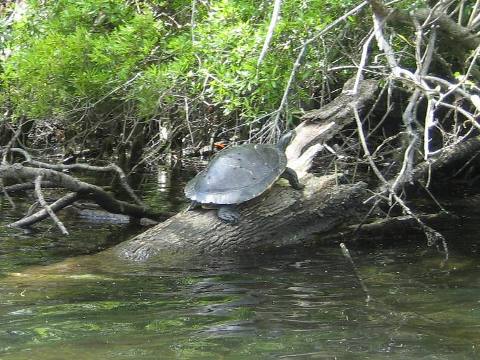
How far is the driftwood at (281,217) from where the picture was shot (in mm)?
6648

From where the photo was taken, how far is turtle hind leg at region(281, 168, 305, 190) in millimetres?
6863

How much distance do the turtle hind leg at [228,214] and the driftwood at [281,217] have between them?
79mm

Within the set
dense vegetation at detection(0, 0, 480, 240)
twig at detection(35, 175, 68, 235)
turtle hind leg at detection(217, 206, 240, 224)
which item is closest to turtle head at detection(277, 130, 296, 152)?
dense vegetation at detection(0, 0, 480, 240)

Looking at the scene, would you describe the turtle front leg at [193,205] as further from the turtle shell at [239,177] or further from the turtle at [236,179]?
the turtle shell at [239,177]

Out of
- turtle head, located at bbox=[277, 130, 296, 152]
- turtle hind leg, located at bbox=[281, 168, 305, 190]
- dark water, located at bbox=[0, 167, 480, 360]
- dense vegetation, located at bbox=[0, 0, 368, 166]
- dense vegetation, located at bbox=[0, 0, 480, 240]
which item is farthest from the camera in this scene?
turtle head, located at bbox=[277, 130, 296, 152]

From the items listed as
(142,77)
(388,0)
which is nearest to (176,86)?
(142,77)

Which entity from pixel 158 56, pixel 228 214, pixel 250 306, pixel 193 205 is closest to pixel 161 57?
pixel 158 56

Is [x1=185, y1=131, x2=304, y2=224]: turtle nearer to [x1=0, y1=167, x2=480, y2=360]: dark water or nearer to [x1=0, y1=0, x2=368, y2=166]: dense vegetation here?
[x1=0, y1=0, x2=368, y2=166]: dense vegetation

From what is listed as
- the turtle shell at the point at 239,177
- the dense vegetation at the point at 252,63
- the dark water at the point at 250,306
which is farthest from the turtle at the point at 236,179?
the dark water at the point at 250,306

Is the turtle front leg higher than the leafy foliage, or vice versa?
the leafy foliage

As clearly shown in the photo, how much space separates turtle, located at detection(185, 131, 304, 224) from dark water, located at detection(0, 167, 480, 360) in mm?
556

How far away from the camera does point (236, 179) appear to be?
6.74 m

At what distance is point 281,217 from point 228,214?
1.79ft

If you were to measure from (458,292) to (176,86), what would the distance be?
3.83 m
